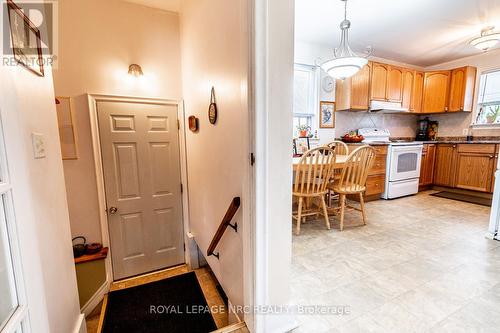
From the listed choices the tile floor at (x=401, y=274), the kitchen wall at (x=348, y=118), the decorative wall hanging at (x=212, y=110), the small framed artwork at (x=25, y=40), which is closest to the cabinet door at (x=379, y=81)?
the kitchen wall at (x=348, y=118)

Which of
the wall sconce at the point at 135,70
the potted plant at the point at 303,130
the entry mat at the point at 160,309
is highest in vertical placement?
the wall sconce at the point at 135,70

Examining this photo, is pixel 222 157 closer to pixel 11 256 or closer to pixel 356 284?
pixel 11 256

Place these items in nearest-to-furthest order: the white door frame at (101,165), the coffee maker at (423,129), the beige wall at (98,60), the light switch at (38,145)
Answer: the light switch at (38,145) → the beige wall at (98,60) → the white door frame at (101,165) → the coffee maker at (423,129)

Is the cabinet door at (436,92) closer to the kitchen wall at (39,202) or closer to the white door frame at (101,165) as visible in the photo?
the white door frame at (101,165)

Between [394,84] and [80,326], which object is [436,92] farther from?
[80,326]

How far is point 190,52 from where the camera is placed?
2166 millimetres

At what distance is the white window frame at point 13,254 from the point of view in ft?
2.38

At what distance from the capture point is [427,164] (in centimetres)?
442

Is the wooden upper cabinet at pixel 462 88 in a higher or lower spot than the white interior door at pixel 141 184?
higher

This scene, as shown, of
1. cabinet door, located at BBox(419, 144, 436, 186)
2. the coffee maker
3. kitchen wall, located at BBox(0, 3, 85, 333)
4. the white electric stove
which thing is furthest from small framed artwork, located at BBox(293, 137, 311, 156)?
the coffee maker

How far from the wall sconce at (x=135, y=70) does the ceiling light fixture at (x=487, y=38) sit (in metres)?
4.36

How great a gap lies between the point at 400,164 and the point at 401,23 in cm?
216

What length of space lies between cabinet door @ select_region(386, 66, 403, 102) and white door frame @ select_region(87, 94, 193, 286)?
12.0 feet

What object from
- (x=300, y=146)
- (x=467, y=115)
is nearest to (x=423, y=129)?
(x=467, y=115)
